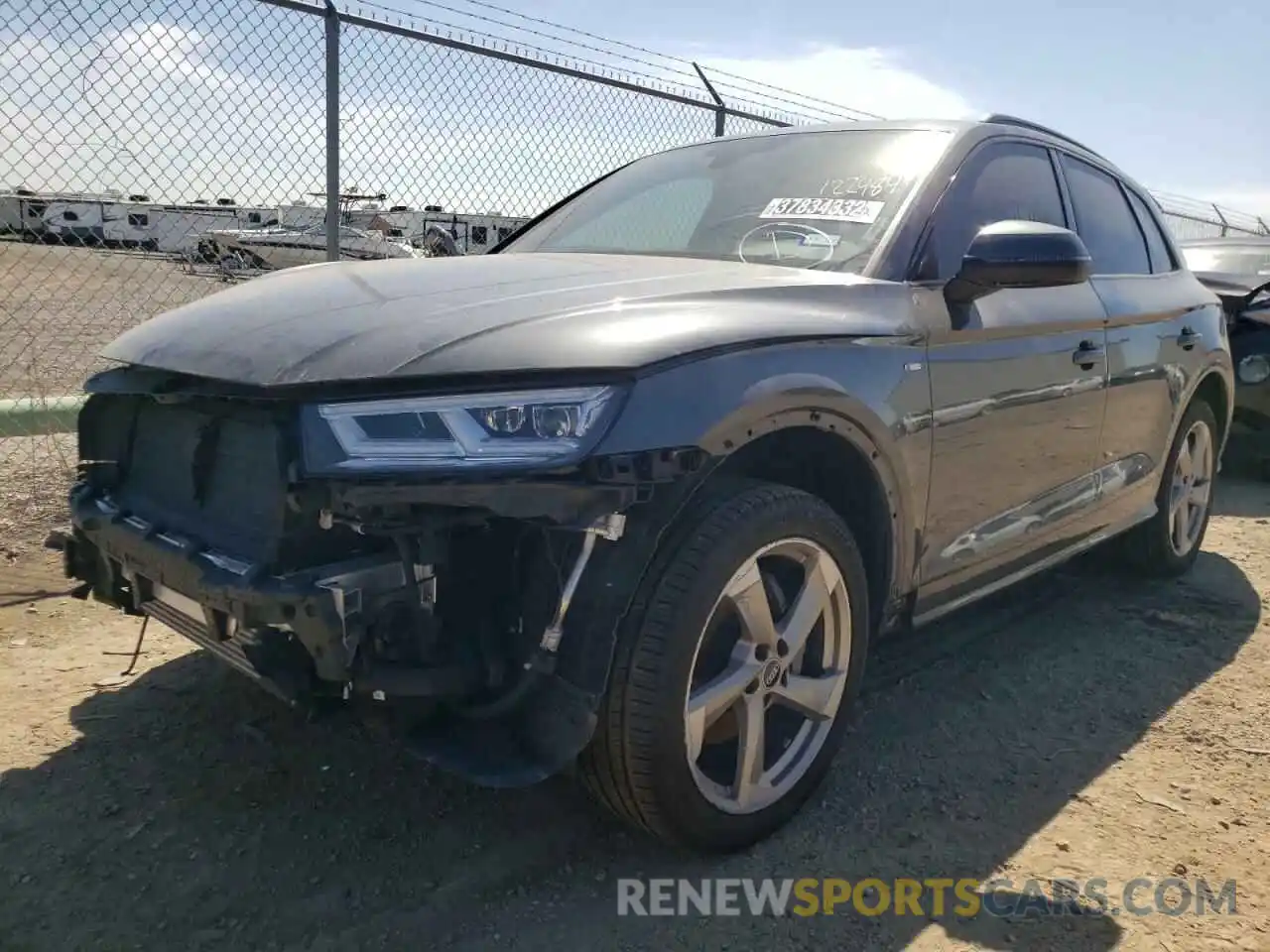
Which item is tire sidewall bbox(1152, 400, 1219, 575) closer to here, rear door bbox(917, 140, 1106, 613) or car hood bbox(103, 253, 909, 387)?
rear door bbox(917, 140, 1106, 613)

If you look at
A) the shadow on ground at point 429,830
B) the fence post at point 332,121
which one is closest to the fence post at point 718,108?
the fence post at point 332,121

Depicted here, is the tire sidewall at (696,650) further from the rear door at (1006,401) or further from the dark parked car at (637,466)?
the rear door at (1006,401)

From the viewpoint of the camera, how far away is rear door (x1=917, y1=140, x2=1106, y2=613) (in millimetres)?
2863

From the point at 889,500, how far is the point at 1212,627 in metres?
2.31

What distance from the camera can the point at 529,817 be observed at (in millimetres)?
2559

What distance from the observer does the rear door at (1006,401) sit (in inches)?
113

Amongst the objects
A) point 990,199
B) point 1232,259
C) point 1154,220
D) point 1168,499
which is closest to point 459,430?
point 990,199

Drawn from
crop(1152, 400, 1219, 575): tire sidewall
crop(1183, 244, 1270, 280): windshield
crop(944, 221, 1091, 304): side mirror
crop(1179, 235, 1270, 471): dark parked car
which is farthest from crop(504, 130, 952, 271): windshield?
crop(1183, 244, 1270, 280): windshield

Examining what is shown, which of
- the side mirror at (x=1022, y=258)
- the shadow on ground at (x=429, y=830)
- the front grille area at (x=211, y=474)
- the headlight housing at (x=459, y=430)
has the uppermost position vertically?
the side mirror at (x=1022, y=258)

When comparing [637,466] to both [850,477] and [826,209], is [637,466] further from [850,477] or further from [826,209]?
[826,209]

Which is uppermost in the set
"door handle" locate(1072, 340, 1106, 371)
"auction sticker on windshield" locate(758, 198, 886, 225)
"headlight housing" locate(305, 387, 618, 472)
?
"auction sticker on windshield" locate(758, 198, 886, 225)

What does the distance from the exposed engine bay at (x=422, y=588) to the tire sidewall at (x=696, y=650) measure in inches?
6.0

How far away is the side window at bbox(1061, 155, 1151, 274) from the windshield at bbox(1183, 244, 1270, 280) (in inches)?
152

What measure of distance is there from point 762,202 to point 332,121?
254 centimetres
